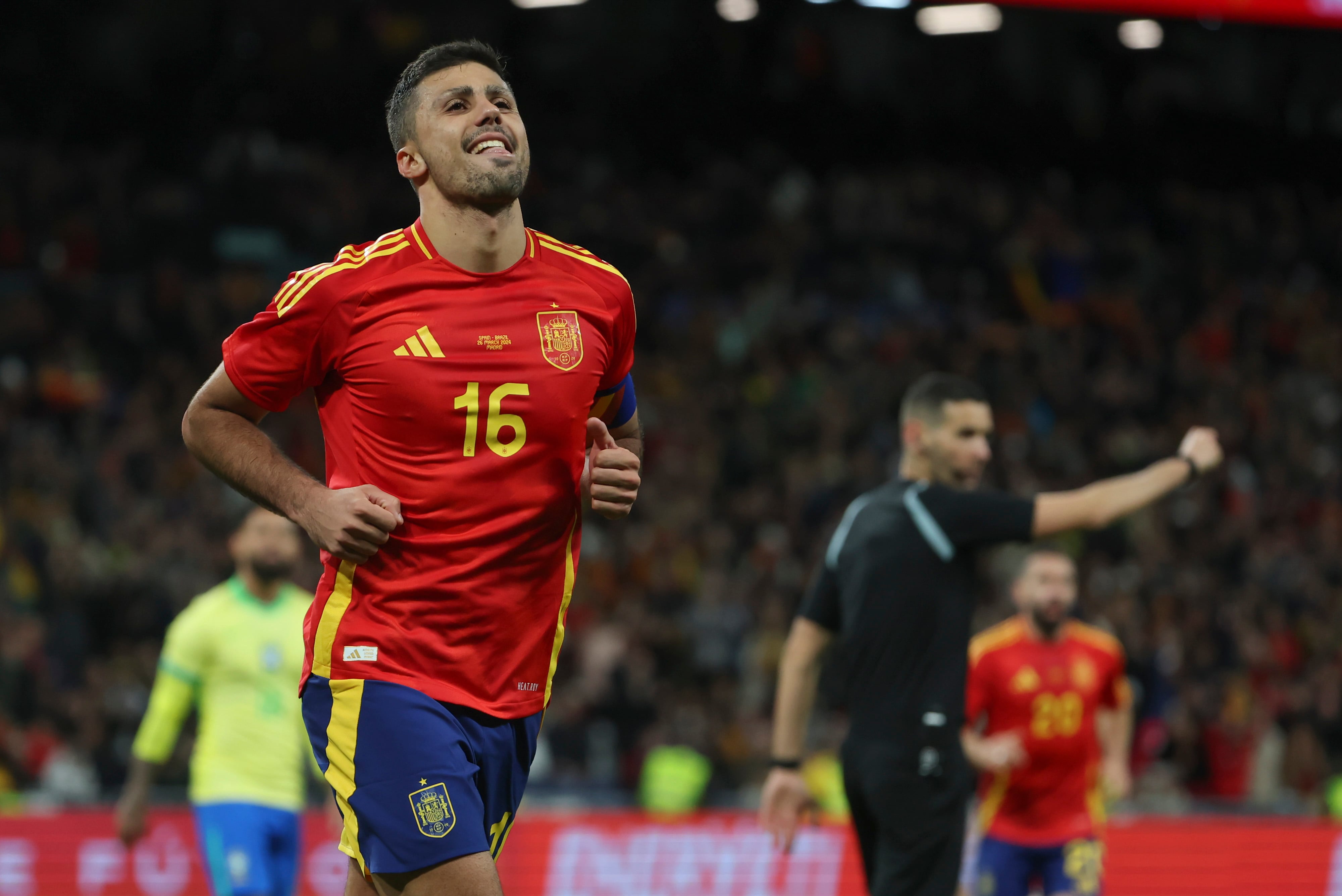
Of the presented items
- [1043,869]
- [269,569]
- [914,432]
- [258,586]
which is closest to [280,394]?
[914,432]

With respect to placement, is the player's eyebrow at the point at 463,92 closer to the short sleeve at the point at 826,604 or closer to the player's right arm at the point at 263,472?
the player's right arm at the point at 263,472

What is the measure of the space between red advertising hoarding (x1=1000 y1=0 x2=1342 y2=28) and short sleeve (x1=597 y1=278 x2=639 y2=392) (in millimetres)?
10303

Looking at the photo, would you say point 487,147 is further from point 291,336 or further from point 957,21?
point 957,21

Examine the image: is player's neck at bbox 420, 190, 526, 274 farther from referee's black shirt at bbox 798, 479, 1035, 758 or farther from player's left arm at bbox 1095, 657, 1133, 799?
player's left arm at bbox 1095, 657, 1133, 799

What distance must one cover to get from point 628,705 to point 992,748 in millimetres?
5988

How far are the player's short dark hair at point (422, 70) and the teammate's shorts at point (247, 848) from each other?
14.7 ft

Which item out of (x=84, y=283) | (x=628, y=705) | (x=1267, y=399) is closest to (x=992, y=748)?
(x=628, y=705)

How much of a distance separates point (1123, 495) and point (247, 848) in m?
4.42

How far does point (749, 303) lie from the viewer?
1867 cm

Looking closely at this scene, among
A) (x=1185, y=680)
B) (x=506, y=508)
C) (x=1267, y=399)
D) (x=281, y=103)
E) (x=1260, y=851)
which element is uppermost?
(x=281, y=103)

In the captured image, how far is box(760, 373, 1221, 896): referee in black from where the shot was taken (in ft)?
18.2

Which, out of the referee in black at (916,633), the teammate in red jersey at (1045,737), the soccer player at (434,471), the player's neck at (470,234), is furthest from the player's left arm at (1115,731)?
the player's neck at (470,234)

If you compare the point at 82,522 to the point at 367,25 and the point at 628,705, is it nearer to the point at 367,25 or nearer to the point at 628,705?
the point at 628,705

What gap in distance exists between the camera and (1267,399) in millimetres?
19016
